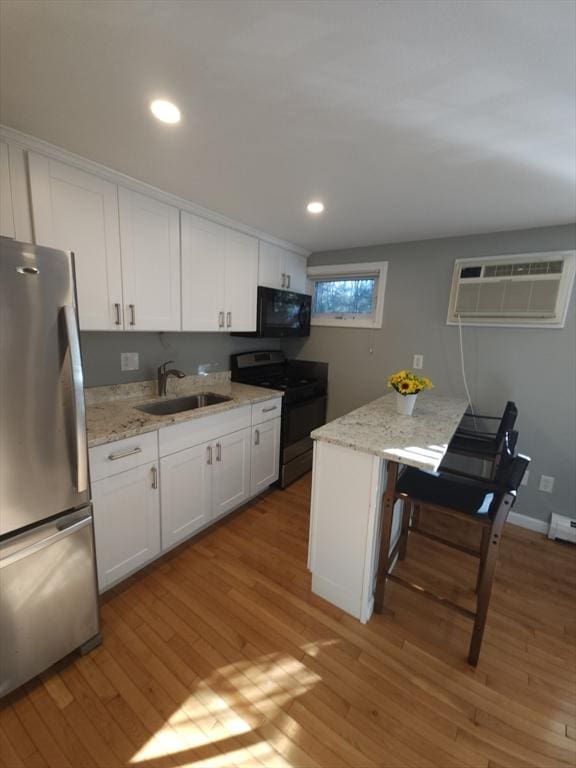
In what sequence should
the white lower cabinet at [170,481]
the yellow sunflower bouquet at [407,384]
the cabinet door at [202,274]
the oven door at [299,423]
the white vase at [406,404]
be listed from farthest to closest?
the oven door at [299,423], the cabinet door at [202,274], the white vase at [406,404], the yellow sunflower bouquet at [407,384], the white lower cabinet at [170,481]

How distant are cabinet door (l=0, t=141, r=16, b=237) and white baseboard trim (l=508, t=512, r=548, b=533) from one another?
12.4 feet

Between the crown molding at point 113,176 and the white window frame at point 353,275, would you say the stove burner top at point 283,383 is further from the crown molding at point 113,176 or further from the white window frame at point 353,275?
the crown molding at point 113,176

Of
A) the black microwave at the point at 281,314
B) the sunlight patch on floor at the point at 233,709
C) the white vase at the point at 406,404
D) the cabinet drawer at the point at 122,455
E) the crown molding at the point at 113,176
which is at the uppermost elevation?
the crown molding at the point at 113,176

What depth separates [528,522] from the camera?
253 cm

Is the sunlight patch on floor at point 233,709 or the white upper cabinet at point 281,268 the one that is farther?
the white upper cabinet at point 281,268

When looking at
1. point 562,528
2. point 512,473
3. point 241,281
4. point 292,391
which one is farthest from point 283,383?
point 562,528

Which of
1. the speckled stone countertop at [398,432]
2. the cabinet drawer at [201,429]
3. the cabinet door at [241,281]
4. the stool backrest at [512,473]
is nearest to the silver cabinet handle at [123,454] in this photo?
the cabinet drawer at [201,429]

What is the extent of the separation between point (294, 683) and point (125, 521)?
1.12 meters

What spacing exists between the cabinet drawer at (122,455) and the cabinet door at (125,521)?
4 cm

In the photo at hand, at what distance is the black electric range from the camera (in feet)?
9.39

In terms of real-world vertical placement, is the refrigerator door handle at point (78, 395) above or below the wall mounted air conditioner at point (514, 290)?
below

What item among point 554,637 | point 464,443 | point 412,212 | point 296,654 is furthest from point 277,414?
point 554,637

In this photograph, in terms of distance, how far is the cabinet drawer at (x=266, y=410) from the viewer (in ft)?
8.21

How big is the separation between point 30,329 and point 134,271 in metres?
0.95
